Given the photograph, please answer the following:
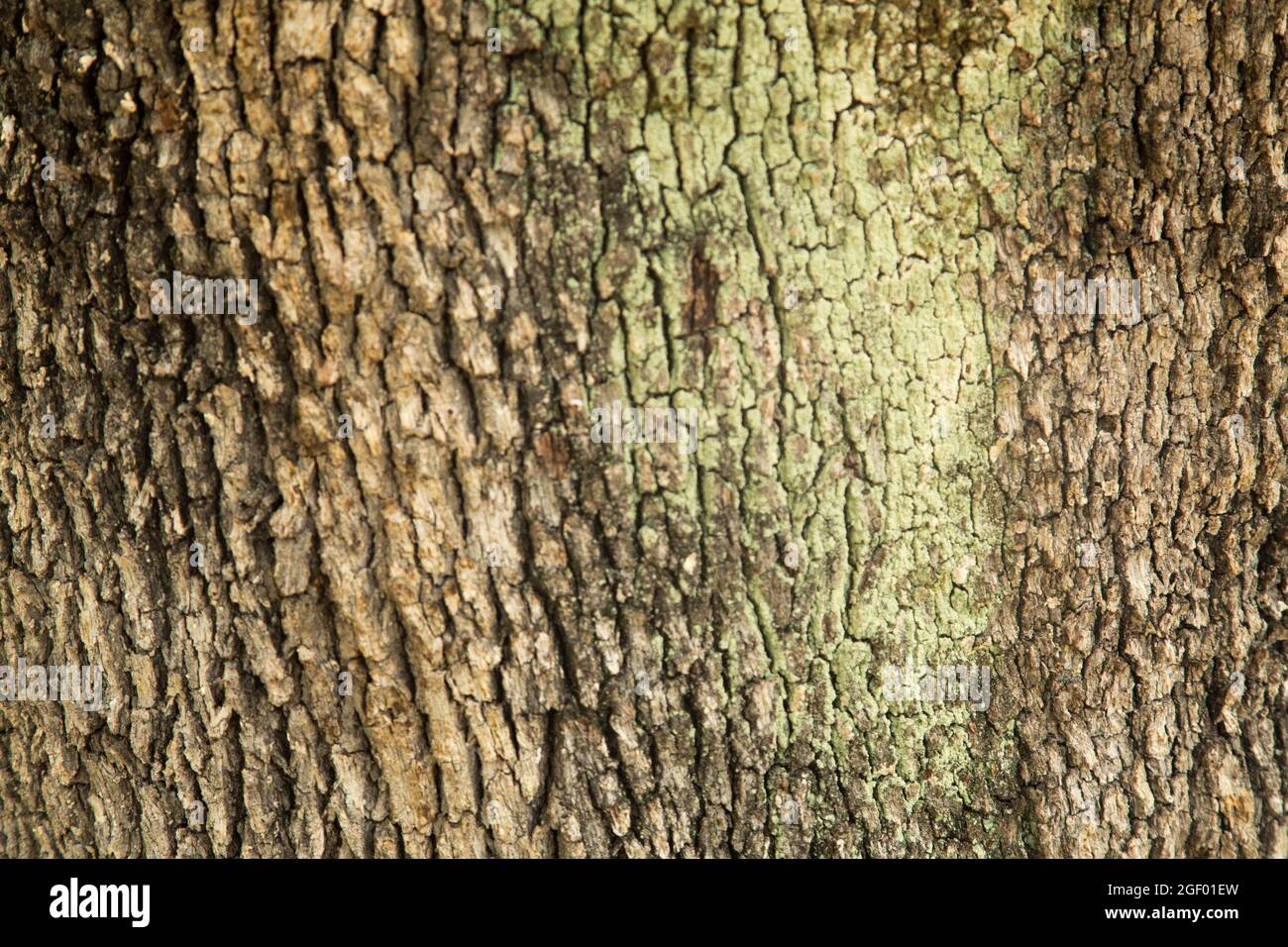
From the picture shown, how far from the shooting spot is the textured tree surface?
5.85 ft

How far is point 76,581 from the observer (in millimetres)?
2002

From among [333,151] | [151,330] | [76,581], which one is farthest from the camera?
[76,581]

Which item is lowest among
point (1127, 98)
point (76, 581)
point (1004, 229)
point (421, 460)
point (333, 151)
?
point (76, 581)

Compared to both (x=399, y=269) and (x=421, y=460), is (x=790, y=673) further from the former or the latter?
(x=399, y=269)

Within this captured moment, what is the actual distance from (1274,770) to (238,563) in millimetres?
2145

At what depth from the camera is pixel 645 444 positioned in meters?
1.87

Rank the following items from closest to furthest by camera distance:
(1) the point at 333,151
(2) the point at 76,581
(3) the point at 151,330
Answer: (1) the point at 333,151 → (3) the point at 151,330 → (2) the point at 76,581

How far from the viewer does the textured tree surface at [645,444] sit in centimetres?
178

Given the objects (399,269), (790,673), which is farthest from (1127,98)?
(399,269)

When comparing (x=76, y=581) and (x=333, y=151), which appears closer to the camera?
(x=333, y=151)

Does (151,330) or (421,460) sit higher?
(151,330)

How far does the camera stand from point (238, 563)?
191cm

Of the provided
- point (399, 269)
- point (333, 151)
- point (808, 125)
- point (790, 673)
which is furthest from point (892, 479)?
point (333, 151)

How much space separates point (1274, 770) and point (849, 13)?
5.76ft
